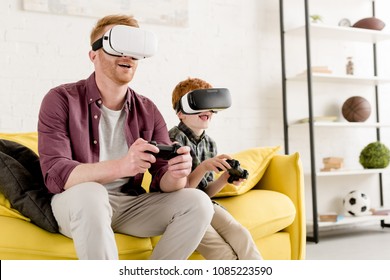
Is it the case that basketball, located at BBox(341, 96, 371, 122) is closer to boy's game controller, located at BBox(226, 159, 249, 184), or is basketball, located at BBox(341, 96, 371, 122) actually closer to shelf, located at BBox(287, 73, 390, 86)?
shelf, located at BBox(287, 73, 390, 86)

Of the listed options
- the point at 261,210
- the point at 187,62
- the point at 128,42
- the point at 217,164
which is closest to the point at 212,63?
the point at 187,62

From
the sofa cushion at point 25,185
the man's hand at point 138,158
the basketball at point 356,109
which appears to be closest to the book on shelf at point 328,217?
the basketball at point 356,109

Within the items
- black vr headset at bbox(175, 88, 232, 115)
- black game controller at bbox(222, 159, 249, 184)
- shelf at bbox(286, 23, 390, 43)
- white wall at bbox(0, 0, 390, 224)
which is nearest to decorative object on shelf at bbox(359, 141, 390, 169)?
white wall at bbox(0, 0, 390, 224)

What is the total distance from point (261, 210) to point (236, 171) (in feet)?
1.49

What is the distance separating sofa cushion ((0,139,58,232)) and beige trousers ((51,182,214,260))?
0.25ft

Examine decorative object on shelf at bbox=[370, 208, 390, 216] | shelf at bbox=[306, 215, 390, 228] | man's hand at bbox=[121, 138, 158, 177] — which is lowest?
shelf at bbox=[306, 215, 390, 228]

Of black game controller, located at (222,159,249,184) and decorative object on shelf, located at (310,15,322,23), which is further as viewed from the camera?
decorative object on shelf, located at (310,15,322,23)

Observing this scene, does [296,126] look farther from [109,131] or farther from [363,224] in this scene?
[109,131]

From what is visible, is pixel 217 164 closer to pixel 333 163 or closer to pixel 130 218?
pixel 130 218

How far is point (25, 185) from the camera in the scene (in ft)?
6.97

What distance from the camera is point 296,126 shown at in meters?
4.29

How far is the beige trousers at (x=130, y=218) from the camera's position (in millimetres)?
1721

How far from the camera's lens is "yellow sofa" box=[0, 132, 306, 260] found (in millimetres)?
2014
